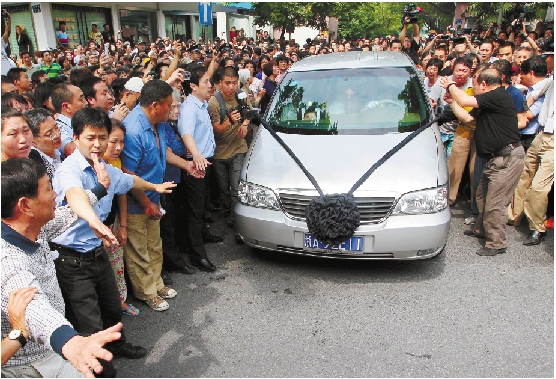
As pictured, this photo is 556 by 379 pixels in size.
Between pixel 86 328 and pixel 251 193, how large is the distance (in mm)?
1747

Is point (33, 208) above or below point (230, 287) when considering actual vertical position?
above

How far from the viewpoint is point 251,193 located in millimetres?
3795

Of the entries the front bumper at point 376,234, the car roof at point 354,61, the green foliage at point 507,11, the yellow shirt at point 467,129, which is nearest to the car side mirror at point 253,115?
the car roof at point 354,61

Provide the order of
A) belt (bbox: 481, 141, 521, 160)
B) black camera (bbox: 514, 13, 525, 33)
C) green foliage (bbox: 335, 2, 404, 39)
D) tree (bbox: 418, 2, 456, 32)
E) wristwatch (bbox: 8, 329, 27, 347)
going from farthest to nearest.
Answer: tree (bbox: 418, 2, 456, 32) → green foliage (bbox: 335, 2, 404, 39) → black camera (bbox: 514, 13, 525, 33) → belt (bbox: 481, 141, 521, 160) → wristwatch (bbox: 8, 329, 27, 347)

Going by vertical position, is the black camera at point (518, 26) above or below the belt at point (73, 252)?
above

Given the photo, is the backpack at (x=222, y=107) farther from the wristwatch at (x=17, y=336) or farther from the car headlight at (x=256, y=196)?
the wristwatch at (x=17, y=336)

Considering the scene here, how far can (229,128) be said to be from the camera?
4672 millimetres

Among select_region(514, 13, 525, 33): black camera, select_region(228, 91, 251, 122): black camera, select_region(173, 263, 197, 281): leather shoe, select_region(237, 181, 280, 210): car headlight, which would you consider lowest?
select_region(173, 263, 197, 281): leather shoe

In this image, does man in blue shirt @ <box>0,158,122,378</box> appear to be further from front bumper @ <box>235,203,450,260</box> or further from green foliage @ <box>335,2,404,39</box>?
green foliage @ <box>335,2,404,39</box>

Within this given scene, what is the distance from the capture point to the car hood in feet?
11.6

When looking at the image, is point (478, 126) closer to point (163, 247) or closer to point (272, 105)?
point (272, 105)

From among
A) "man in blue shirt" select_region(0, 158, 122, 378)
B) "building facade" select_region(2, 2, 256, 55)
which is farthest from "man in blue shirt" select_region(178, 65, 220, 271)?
"building facade" select_region(2, 2, 256, 55)

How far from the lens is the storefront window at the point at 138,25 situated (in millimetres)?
22172

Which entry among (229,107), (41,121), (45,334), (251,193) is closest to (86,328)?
(45,334)
